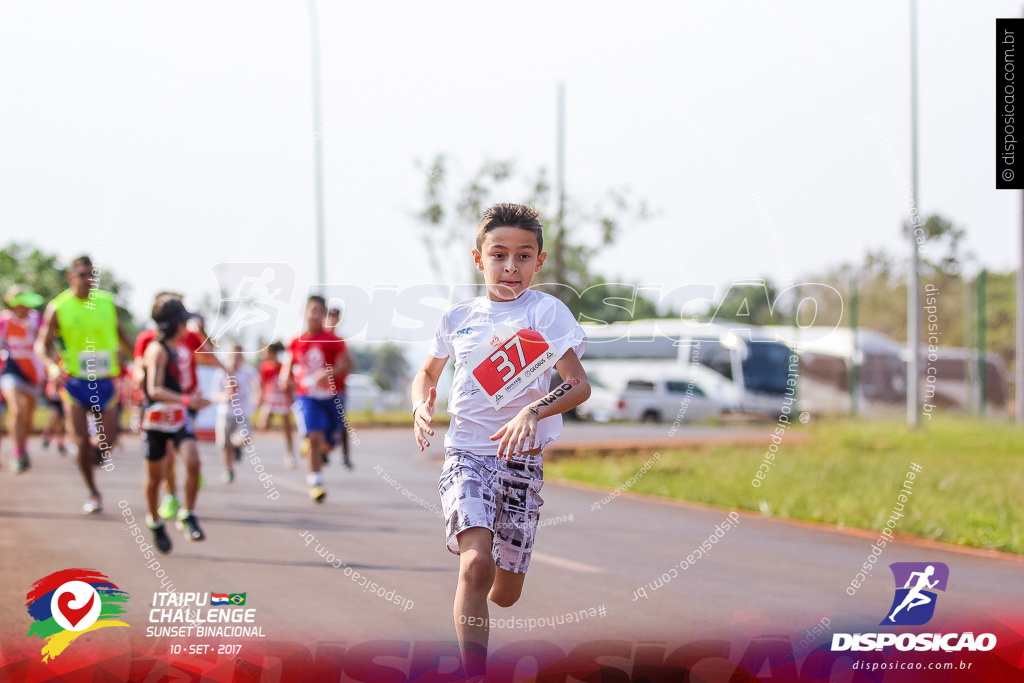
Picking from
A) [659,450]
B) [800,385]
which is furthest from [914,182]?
[800,385]

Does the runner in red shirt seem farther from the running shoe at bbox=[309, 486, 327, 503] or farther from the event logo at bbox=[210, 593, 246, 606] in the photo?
the running shoe at bbox=[309, 486, 327, 503]

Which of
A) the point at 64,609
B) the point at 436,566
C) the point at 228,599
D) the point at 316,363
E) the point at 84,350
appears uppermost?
the point at 84,350

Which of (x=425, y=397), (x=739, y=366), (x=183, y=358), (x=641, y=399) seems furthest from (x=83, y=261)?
(x=641, y=399)

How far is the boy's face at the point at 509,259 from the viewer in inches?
130

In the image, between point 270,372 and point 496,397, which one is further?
point 270,372

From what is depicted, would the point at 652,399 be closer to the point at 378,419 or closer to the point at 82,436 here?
the point at 378,419

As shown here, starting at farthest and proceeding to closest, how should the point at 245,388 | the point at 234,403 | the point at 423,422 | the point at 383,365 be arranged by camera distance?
1. the point at 383,365
2. the point at 245,388
3. the point at 234,403
4. the point at 423,422

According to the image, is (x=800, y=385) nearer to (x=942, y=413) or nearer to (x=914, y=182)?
(x=942, y=413)

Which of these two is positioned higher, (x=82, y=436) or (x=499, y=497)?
(x=499, y=497)

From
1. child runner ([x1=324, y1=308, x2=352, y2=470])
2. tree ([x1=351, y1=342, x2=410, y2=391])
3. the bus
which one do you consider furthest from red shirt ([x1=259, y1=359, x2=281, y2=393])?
the bus

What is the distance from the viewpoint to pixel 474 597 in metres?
3.31

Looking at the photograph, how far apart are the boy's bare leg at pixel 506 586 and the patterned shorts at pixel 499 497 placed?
0.18 ft

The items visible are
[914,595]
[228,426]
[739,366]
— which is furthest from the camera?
[739,366]

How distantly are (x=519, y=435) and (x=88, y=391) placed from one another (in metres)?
6.09
